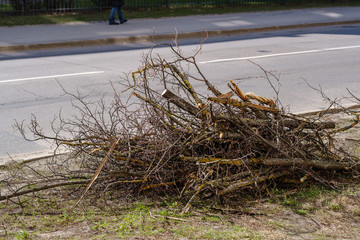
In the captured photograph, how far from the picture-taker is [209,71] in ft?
34.8

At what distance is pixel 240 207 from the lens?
4.09m

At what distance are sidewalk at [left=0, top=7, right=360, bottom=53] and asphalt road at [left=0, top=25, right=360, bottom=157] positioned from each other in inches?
27.7

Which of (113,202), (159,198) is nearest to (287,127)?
(159,198)

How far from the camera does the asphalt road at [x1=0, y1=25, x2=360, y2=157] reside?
25.7 feet

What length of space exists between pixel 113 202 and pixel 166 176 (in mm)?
462

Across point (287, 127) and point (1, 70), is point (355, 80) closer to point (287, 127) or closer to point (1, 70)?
point (287, 127)

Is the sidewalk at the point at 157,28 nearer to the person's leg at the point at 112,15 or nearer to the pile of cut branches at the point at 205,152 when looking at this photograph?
the person's leg at the point at 112,15

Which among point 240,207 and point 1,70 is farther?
point 1,70

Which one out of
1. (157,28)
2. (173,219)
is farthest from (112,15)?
(173,219)

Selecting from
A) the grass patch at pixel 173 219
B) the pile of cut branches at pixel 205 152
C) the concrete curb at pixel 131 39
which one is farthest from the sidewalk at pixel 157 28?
the grass patch at pixel 173 219

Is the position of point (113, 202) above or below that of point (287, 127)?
below

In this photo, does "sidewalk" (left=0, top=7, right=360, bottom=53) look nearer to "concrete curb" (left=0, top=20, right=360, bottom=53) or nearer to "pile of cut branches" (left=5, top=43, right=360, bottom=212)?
"concrete curb" (left=0, top=20, right=360, bottom=53)

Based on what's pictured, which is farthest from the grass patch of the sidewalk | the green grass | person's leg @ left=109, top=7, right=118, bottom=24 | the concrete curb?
the green grass

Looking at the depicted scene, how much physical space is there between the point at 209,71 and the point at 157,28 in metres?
6.83
